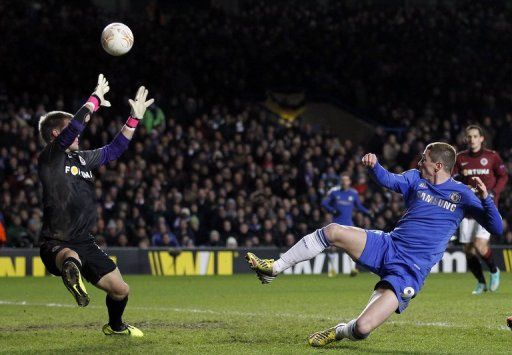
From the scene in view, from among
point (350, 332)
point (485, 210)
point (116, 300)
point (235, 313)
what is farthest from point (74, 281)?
point (235, 313)

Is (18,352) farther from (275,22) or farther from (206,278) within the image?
(275,22)

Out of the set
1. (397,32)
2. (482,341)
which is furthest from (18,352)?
(397,32)

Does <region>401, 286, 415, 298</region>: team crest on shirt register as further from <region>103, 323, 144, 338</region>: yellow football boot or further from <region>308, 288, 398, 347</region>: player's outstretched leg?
<region>103, 323, 144, 338</region>: yellow football boot

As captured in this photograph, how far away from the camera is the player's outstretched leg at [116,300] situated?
9.16m

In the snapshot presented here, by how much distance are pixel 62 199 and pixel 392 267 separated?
2.88 meters

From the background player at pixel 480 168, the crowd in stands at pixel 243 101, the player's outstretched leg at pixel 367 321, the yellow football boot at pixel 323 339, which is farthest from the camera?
the crowd in stands at pixel 243 101

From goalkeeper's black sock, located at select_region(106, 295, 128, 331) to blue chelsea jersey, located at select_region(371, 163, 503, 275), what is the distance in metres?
2.50

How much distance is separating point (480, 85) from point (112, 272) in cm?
2365

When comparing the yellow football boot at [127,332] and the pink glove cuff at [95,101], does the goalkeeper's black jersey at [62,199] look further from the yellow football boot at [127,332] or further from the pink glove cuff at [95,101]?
the yellow football boot at [127,332]

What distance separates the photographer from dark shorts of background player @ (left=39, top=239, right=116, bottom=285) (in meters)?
8.89

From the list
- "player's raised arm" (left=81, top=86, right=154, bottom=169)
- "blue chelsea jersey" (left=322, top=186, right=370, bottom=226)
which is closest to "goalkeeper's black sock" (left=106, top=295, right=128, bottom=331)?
"player's raised arm" (left=81, top=86, right=154, bottom=169)

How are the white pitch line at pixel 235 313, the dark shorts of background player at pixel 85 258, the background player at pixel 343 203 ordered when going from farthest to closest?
the background player at pixel 343 203, the white pitch line at pixel 235 313, the dark shorts of background player at pixel 85 258

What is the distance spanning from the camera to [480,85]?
31156 mm

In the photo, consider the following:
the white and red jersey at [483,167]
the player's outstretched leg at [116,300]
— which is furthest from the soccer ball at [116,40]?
the white and red jersey at [483,167]
